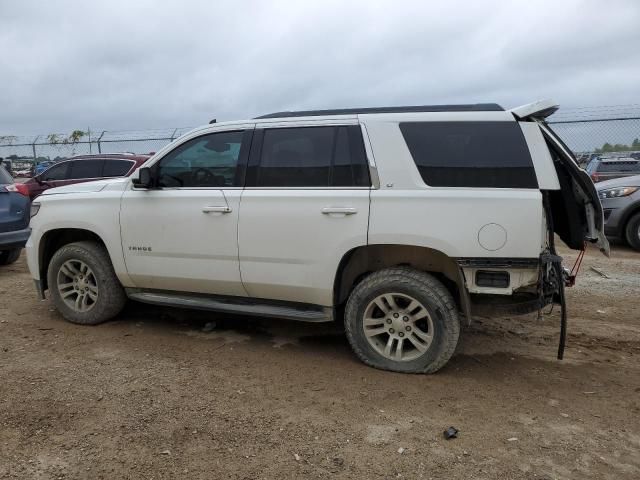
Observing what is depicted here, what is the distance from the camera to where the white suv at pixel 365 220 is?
3609mm

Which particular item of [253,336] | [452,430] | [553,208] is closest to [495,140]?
[553,208]

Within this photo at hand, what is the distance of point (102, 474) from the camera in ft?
8.89

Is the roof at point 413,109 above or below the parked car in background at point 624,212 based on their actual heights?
above

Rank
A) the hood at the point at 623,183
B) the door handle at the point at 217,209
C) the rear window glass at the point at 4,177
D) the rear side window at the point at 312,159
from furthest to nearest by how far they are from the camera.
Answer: the hood at the point at 623,183
the rear window glass at the point at 4,177
the door handle at the point at 217,209
the rear side window at the point at 312,159

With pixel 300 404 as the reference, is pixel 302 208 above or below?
above

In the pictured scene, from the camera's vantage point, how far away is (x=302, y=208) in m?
4.00

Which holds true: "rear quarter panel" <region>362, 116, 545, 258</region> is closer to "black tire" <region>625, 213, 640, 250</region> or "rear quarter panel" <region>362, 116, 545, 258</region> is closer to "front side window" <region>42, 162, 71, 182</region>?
"black tire" <region>625, 213, 640, 250</region>

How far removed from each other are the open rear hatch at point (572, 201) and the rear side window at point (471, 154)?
323mm

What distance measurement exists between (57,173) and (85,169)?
807 mm

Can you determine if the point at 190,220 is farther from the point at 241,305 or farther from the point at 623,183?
the point at 623,183

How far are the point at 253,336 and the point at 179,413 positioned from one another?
1498 millimetres

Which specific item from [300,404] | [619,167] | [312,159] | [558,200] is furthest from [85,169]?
[619,167]

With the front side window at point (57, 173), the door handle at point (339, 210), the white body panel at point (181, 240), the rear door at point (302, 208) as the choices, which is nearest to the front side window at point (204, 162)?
the white body panel at point (181, 240)

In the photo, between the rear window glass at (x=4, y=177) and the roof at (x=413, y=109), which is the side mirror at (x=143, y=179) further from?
the rear window glass at (x=4, y=177)
